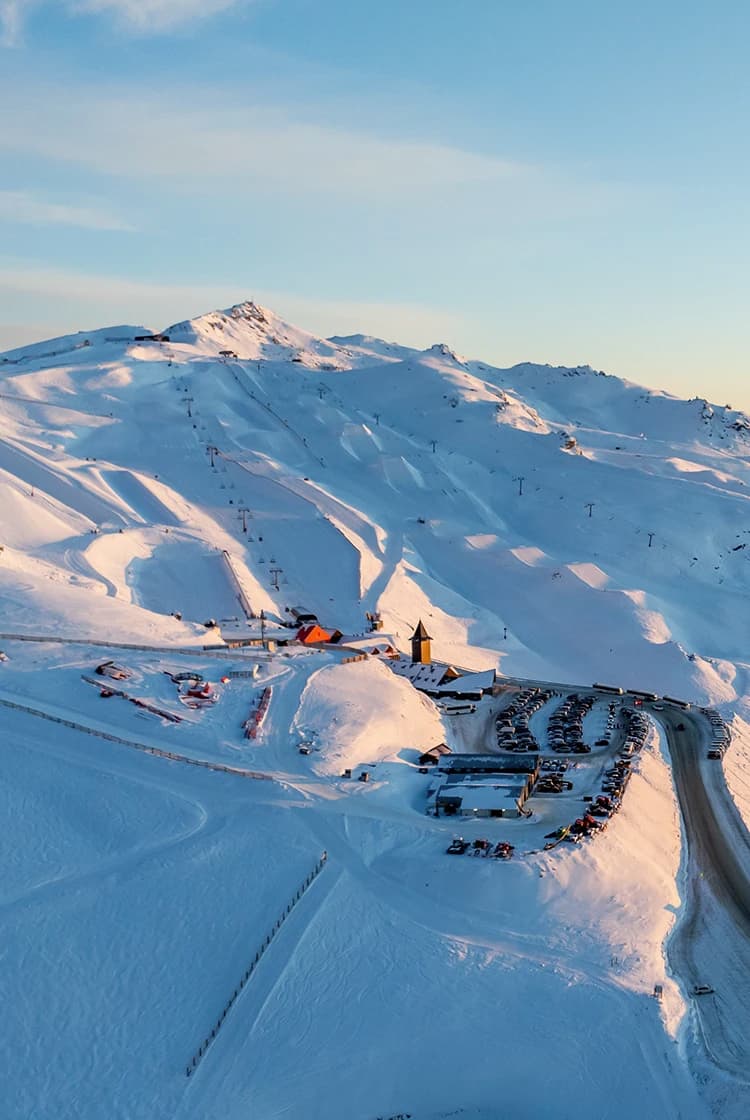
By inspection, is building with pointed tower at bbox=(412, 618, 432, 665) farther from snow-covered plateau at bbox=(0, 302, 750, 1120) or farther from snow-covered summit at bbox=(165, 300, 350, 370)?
snow-covered summit at bbox=(165, 300, 350, 370)

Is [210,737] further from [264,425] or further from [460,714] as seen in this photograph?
[264,425]

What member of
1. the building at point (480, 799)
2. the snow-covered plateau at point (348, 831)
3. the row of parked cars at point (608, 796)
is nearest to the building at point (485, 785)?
the building at point (480, 799)

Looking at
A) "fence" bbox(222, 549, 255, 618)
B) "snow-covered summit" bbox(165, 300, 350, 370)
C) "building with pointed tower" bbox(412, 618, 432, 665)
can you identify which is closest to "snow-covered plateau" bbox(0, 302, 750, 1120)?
"fence" bbox(222, 549, 255, 618)

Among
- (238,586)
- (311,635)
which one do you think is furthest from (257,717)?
(238,586)

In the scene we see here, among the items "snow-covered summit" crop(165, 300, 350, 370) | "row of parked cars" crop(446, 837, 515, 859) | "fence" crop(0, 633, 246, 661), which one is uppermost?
"snow-covered summit" crop(165, 300, 350, 370)

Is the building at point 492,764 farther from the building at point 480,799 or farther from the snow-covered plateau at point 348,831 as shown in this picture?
the building at point 480,799

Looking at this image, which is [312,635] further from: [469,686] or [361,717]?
[361,717]
